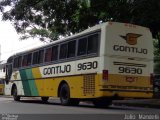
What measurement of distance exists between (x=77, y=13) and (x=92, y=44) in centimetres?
801

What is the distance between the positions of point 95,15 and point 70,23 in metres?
1.79

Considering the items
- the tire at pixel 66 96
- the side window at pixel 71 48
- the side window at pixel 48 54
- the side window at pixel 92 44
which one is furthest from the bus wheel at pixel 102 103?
the side window at pixel 48 54

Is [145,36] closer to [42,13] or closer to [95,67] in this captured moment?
[95,67]

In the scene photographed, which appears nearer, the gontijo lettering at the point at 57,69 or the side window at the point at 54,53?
the gontijo lettering at the point at 57,69

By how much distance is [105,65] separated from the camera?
17.8 m

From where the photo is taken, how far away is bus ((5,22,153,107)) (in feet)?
58.9

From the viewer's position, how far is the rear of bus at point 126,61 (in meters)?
17.9

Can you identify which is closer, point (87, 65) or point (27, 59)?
point (87, 65)

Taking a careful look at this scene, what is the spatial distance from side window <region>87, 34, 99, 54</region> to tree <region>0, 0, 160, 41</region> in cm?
478

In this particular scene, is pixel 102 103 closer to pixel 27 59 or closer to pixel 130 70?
pixel 130 70

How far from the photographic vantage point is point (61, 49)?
830 inches

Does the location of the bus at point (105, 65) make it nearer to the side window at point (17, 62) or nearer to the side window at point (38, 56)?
the side window at point (38, 56)

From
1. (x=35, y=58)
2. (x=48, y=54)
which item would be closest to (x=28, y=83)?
(x=35, y=58)

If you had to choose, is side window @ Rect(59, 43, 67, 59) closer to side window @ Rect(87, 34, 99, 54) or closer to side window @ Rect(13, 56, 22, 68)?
side window @ Rect(87, 34, 99, 54)
